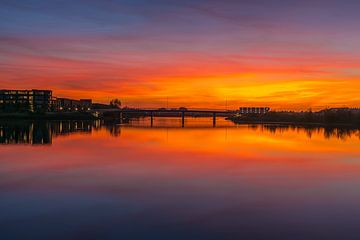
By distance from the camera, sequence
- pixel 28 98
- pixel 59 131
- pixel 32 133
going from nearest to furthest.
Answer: pixel 32 133
pixel 59 131
pixel 28 98

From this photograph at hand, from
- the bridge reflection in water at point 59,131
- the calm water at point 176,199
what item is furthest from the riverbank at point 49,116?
the calm water at point 176,199

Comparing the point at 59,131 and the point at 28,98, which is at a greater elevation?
the point at 28,98

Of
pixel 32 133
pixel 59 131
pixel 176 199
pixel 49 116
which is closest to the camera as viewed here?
pixel 176 199

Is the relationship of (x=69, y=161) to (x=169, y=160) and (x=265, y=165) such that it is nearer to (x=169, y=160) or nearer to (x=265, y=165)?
(x=169, y=160)

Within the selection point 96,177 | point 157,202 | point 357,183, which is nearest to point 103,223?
point 157,202

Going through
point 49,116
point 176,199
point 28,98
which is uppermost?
point 28,98

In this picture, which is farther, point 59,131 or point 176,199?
point 59,131

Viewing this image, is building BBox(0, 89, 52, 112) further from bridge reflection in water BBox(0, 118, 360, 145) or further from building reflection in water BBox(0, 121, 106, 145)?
building reflection in water BBox(0, 121, 106, 145)

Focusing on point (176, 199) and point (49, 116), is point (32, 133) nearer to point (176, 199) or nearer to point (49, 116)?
point (176, 199)

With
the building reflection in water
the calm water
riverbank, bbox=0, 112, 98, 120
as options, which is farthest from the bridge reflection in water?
riverbank, bbox=0, 112, 98, 120

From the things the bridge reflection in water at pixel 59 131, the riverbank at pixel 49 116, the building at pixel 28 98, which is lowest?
the bridge reflection in water at pixel 59 131

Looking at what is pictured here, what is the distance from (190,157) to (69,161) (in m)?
8.75

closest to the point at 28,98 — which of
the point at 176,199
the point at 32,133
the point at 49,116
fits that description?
the point at 49,116

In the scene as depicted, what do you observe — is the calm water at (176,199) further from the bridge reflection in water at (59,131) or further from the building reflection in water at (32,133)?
the bridge reflection in water at (59,131)
